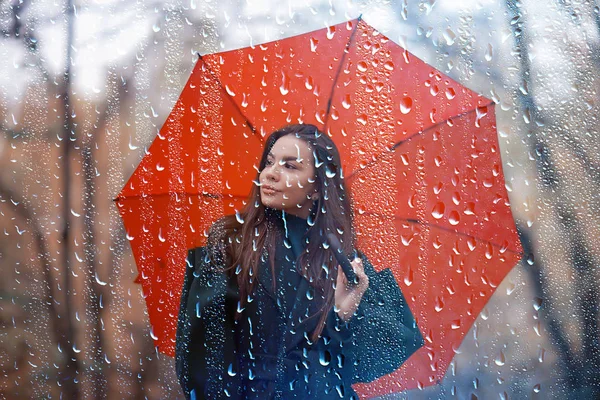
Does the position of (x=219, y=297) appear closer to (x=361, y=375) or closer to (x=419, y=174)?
(x=361, y=375)

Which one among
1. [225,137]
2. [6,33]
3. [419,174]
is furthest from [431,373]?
[6,33]

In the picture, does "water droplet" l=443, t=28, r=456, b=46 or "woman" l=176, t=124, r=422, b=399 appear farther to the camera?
"water droplet" l=443, t=28, r=456, b=46

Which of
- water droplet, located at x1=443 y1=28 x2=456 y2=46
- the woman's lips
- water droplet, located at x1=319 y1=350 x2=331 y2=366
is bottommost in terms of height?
water droplet, located at x1=319 y1=350 x2=331 y2=366

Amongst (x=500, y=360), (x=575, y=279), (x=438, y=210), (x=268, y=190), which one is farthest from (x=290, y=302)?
(x=575, y=279)

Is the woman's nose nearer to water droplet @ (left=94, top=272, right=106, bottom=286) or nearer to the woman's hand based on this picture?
the woman's hand

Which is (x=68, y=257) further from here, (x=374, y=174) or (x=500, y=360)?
(x=500, y=360)

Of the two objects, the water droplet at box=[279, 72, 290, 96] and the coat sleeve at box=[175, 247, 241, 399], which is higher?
the water droplet at box=[279, 72, 290, 96]

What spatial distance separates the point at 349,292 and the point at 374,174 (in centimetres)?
19

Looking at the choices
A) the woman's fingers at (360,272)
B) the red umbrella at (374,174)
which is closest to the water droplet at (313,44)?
the red umbrella at (374,174)

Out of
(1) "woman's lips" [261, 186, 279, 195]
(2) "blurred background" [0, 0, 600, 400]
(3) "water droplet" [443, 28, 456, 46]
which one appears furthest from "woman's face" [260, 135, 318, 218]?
(3) "water droplet" [443, 28, 456, 46]

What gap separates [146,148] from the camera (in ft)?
2.57

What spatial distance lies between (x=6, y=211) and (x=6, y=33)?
316 millimetres

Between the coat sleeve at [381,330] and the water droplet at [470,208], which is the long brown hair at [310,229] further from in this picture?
the water droplet at [470,208]

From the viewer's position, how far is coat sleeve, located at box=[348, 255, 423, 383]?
0.72m
